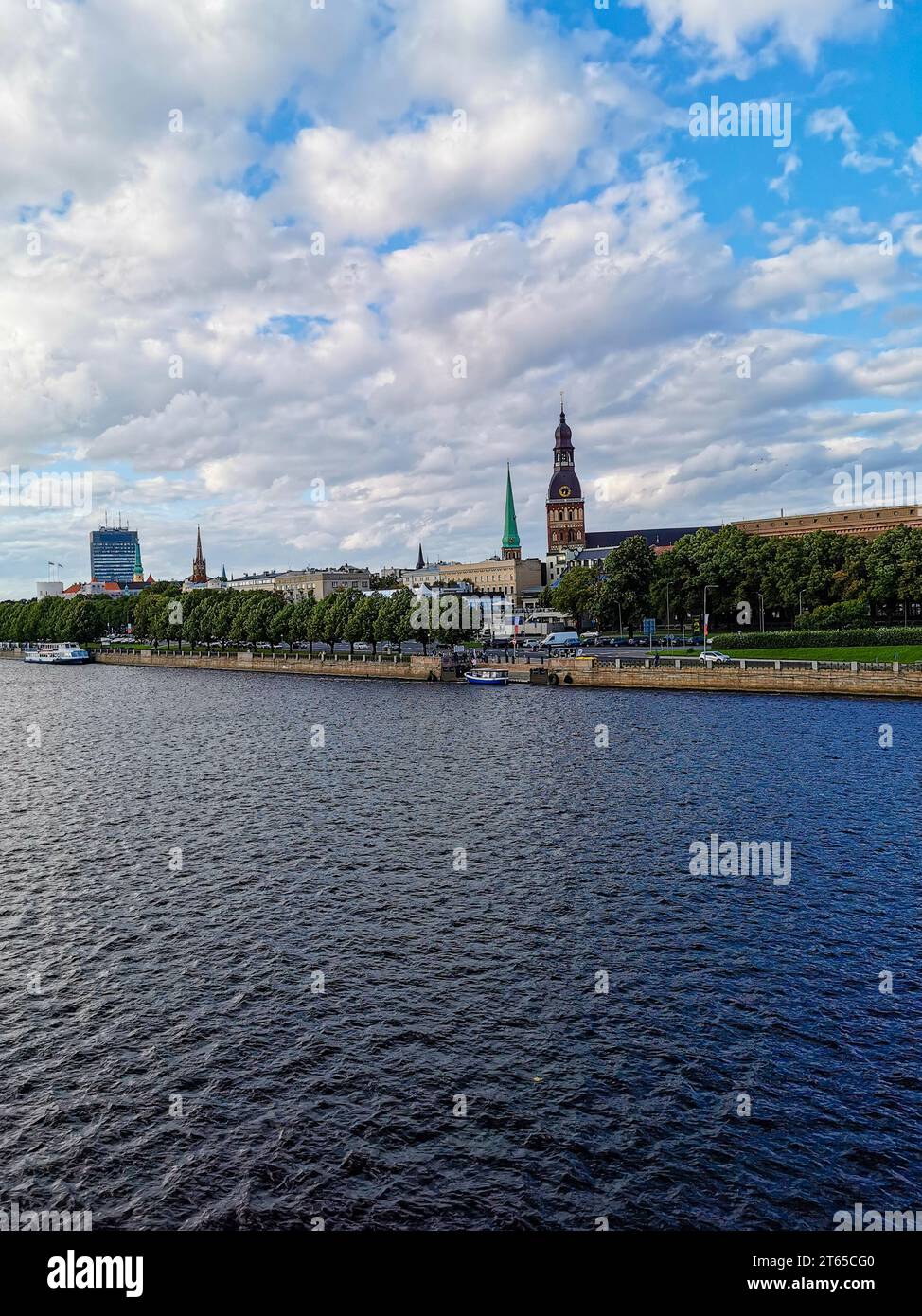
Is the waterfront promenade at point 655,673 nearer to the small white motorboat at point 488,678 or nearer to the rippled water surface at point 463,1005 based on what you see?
the small white motorboat at point 488,678

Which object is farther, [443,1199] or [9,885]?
[9,885]

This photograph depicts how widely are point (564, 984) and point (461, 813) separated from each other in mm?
18180

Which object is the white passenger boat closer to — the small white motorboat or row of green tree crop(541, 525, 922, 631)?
row of green tree crop(541, 525, 922, 631)

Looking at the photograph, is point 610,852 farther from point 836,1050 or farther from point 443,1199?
point 443,1199

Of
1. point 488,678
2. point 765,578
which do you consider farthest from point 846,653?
point 488,678

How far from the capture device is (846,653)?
91.7 metres

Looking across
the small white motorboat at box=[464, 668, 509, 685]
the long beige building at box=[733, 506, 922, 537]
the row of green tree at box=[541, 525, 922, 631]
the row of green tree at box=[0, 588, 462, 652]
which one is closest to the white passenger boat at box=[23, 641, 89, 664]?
the row of green tree at box=[0, 588, 462, 652]

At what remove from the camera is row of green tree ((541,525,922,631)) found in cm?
10644

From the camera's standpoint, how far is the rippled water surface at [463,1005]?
15320 mm

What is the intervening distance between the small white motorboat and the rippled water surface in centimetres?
5679

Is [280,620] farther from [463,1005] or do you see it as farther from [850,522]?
[463,1005]
